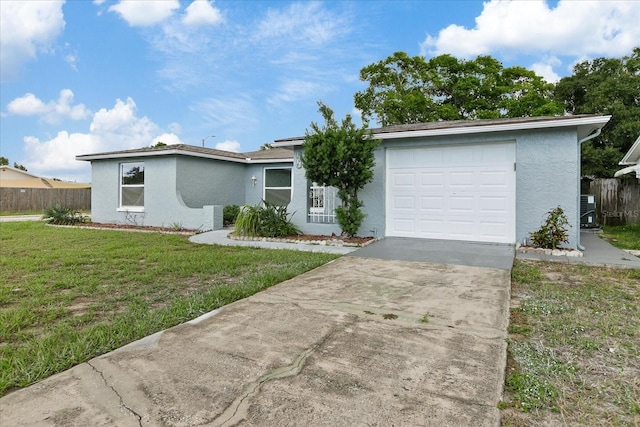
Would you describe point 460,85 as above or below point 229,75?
above

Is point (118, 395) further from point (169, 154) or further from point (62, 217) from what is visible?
point (62, 217)

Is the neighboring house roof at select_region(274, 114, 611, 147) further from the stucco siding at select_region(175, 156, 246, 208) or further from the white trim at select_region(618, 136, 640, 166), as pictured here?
the white trim at select_region(618, 136, 640, 166)

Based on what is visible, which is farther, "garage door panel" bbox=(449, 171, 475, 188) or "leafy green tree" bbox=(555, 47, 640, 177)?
"leafy green tree" bbox=(555, 47, 640, 177)

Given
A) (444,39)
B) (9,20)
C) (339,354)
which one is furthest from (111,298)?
(444,39)

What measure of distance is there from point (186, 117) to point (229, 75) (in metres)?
3.87

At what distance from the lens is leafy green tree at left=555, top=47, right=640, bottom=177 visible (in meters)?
17.8

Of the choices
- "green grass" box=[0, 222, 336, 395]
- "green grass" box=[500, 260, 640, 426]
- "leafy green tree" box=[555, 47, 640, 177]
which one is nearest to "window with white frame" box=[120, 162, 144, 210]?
"green grass" box=[0, 222, 336, 395]

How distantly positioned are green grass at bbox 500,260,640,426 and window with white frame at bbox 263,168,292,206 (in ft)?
35.4

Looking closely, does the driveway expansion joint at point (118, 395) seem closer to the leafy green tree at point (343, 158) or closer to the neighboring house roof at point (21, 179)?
the leafy green tree at point (343, 158)

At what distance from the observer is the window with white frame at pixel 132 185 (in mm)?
13836

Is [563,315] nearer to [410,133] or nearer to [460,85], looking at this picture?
[410,133]

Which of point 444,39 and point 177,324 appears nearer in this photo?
point 177,324

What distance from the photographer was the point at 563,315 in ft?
12.4

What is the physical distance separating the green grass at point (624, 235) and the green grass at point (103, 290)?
758 centimetres
